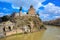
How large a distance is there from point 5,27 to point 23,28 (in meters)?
1.23

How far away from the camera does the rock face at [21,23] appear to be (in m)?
6.80

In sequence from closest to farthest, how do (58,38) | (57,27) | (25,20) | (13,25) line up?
(58,38)
(13,25)
(57,27)
(25,20)

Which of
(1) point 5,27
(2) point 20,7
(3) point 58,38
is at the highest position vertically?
(2) point 20,7

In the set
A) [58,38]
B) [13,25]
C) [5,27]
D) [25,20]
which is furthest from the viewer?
[25,20]

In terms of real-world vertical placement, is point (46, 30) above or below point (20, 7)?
below

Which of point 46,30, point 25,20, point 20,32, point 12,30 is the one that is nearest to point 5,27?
point 12,30

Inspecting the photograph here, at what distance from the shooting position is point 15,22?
7.48 m

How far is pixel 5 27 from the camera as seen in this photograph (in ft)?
22.2

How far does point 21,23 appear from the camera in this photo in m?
7.83

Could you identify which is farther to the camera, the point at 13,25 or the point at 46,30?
the point at 46,30

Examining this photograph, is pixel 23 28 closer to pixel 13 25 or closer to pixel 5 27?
pixel 13 25

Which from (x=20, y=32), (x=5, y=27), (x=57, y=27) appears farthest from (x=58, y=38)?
(x=5, y=27)

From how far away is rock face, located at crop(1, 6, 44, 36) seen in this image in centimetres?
680

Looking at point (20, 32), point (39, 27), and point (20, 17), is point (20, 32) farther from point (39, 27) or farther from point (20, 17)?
point (39, 27)
